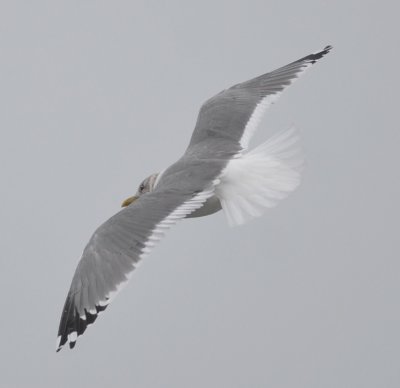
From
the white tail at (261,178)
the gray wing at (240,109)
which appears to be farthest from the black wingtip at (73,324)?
the gray wing at (240,109)

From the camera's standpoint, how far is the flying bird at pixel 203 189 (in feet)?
17.2

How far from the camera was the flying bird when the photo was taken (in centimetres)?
523

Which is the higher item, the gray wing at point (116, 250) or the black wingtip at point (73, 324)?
the gray wing at point (116, 250)

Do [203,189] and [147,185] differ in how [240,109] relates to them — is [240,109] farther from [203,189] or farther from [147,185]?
[203,189]

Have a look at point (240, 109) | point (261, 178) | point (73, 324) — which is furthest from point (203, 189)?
point (240, 109)

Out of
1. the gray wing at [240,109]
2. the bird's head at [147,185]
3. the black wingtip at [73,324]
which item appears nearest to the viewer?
the black wingtip at [73,324]

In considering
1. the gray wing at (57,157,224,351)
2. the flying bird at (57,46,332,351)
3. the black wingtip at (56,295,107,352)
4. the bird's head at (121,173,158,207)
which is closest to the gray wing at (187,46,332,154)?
the flying bird at (57,46,332,351)

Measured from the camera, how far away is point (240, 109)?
21.5 ft

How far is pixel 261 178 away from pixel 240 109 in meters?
0.88

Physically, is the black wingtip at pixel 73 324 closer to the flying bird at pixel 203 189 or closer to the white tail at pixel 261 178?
the flying bird at pixel 203 189

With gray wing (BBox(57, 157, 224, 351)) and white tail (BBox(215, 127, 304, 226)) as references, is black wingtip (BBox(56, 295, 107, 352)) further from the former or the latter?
white tail (BBox(215, 127, 304, 226))

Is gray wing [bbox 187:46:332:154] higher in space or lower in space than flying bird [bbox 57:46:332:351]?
higher

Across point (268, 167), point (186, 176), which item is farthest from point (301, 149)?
point (186, 176)

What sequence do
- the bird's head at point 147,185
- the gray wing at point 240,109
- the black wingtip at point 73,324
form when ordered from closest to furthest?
the black wingtip at point 73,324, the gray wing at point 240,109, the bird's head at point 147,185
